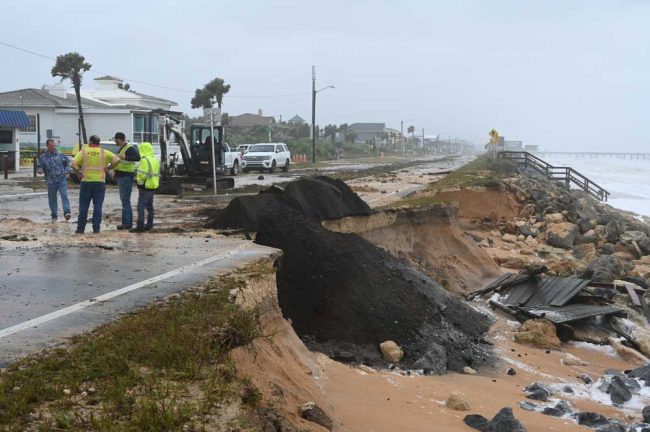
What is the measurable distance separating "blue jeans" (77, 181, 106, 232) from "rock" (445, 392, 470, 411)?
7289mm

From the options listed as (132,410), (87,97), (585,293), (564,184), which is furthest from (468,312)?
(87,97)

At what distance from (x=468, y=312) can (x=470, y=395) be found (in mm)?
4579

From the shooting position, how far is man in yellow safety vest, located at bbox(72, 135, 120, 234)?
12398 mm

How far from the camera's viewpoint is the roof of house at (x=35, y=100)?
52.9m

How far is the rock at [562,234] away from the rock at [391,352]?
627 inches

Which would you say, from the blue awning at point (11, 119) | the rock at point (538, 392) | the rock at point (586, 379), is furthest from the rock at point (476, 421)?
the blue awning at point (11, 119)

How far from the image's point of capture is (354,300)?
33.8 feet

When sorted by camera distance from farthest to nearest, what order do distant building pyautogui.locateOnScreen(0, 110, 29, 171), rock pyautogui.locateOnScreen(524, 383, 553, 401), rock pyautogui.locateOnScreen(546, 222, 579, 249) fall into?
1. distant building pyautogui.locateOnScreen(0, 110, 29, 171)
2. rock pyautogui.locateOnScreen(546, 222, 579, 249)
3. rock pyautogui.locateOnScreen(524, 383, 553, 401)

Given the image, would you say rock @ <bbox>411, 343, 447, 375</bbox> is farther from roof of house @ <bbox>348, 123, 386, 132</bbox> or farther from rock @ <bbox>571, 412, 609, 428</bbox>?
roof of house @ <bbox>348, 123, 386, 132</bbox>

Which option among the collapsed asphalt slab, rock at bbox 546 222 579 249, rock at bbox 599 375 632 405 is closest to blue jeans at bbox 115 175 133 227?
the collapsed asphalt slab

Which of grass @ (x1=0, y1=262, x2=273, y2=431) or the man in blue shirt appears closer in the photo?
grass @ (x1=0, y1=262, x2=273, y2=431)

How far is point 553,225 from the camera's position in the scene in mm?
26781

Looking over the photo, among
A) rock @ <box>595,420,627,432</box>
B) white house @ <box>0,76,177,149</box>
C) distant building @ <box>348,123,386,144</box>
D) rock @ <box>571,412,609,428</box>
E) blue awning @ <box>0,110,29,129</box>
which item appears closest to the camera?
rock @ <box>595,420,627,432</box>

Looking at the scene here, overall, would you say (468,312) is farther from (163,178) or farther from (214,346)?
(163,178)
